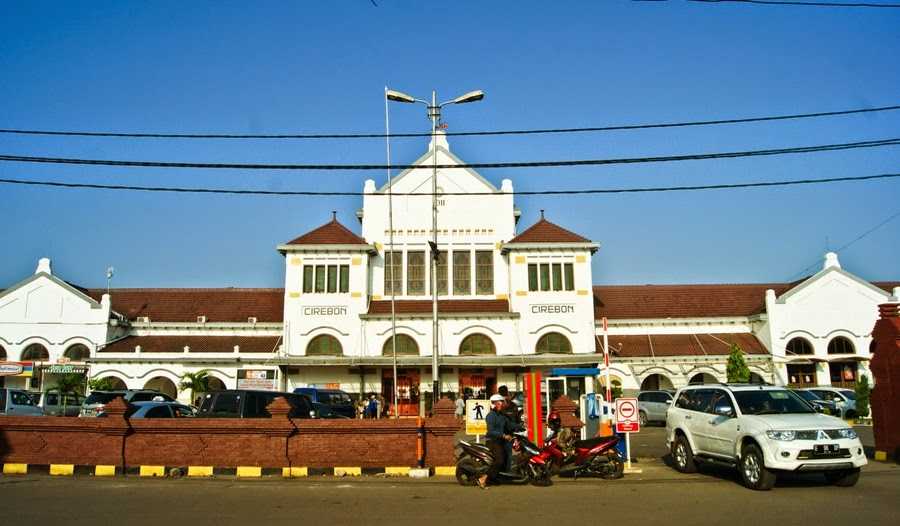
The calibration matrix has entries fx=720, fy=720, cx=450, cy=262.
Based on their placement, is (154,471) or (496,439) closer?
(496,439)

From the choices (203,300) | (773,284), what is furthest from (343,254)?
(773,284)

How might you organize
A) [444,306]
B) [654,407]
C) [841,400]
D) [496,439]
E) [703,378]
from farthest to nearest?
[703,378] → [444,306] → [654,407] → [841,400] → [496,439]

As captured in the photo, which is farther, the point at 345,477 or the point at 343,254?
the point at 343,254

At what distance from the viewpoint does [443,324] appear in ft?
118

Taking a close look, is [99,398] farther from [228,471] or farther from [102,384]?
[228,471]

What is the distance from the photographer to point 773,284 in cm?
4278

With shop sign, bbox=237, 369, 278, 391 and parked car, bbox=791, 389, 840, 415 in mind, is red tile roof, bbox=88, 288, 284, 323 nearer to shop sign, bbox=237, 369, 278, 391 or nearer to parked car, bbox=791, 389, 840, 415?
shop sign, bbox=237, 369, 278, 391

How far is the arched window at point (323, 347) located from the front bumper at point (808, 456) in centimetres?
2644

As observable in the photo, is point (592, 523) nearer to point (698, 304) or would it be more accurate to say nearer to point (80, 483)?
point (80, 483)

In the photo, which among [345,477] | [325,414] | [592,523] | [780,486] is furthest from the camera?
Result: [325,414]

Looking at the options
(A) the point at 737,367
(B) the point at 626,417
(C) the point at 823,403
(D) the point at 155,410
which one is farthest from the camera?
(A) the point at 737,367

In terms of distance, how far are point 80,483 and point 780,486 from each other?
517 inches

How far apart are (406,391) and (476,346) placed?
4.16 metres

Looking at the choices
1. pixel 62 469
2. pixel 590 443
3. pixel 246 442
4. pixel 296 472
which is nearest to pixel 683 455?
pixel 590 443
